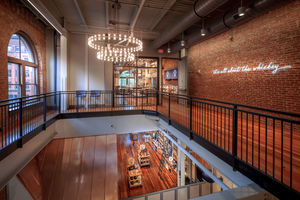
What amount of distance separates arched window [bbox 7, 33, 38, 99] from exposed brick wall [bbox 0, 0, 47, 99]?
0.28m

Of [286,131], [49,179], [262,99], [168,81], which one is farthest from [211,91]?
[49,179]

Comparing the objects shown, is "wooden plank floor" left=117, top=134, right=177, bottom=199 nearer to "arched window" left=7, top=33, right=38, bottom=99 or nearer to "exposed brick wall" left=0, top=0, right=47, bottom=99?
"arched window" left=7, top=33, right=38, bottom=99

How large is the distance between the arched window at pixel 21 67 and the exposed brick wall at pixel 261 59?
25.7ft

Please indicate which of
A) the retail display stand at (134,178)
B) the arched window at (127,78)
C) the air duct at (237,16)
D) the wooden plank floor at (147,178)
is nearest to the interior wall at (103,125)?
the arched window at (127,78)

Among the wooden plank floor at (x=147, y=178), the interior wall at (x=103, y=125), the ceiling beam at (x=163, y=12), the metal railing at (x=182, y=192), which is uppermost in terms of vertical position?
the ceiling beam at (x=163, y=12)

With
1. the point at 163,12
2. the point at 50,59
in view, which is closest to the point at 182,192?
the point at 163,12

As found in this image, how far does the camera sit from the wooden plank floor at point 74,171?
6.21 metres

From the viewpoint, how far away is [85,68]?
8.28 metres

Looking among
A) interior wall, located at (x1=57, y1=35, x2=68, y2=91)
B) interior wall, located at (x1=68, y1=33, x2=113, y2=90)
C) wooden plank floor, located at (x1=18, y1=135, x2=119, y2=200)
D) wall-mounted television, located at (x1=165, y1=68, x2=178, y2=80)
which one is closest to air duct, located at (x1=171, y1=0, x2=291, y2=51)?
wall-mounted television, located at (x1=165, y1=68, x2=178, y2=80)

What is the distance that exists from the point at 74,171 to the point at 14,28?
5.96 meters

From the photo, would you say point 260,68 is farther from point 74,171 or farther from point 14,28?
point 74,171

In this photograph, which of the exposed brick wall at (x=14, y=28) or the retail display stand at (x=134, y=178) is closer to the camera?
the exposed brick wall at (x=14, y=28)

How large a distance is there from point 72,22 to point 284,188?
912cm

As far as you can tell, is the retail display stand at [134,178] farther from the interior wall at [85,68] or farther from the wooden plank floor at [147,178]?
the interior wall at [85,68]
